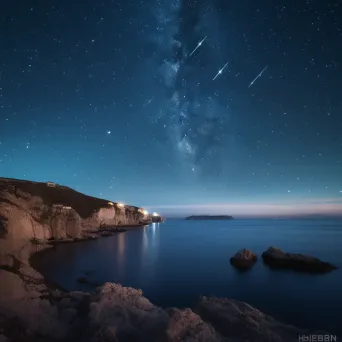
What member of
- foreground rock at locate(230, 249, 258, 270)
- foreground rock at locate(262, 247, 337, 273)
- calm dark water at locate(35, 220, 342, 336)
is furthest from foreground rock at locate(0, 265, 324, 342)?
foreground rock at locate(262, 247, 337, 273)

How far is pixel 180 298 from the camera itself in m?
24.0

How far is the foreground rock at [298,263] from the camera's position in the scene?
34562 millimetres

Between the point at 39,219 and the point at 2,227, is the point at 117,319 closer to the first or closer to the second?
the point at 2,227

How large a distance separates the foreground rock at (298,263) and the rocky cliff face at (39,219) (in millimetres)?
35046

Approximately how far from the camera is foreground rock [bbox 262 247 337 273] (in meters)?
34.6

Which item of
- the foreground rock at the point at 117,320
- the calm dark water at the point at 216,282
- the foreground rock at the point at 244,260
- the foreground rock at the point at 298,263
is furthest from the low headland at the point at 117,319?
the foreground rock at the point at 298,263

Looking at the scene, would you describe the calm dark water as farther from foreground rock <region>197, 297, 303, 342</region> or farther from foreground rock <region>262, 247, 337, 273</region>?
foreground rock <region>197, 297, 303, 342</region>

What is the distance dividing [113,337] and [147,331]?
1802 millimetres

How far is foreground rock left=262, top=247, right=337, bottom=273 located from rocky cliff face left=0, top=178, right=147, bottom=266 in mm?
35046

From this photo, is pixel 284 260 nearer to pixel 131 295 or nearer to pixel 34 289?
pixel 131 295

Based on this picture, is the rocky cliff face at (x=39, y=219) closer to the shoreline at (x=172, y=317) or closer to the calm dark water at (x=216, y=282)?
the calm dark water at (x=216, y=282)

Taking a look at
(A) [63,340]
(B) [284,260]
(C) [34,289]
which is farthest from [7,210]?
(B) [284,260]

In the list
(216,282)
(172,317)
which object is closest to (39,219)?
(216,282)

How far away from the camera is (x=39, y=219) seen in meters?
54.5
